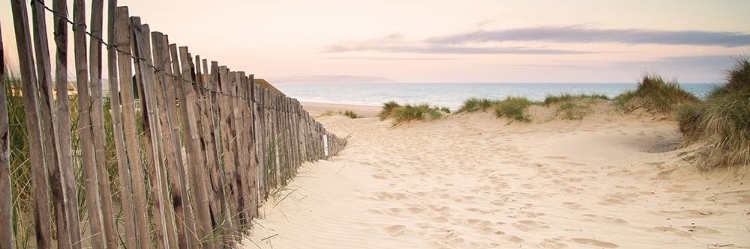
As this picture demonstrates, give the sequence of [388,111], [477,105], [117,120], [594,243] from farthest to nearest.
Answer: [388,111] → [477,105] → [594,243] → [117,120]

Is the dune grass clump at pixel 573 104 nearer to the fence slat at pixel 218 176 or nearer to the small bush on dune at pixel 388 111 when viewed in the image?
the small bush on dune at pixel 388 111

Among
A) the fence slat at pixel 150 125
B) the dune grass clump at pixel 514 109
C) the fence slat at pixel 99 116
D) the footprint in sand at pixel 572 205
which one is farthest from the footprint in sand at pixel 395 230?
the dune grass clump at pixel 514 109

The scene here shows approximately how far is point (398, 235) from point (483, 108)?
1118 cm

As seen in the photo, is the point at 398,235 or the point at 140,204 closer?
the point at 140,204

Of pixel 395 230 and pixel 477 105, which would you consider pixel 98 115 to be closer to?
pixel 395 230

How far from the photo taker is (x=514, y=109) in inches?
514

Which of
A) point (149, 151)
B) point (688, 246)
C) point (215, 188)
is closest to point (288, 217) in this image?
point (215, 188)

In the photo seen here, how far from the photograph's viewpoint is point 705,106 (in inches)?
281

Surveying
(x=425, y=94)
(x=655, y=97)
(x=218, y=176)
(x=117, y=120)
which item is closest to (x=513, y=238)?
(x=218, y=176)

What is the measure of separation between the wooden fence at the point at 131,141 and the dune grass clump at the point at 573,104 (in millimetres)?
9831

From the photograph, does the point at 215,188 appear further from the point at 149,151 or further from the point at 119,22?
the point at 119,22

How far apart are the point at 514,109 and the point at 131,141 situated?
11939 mm

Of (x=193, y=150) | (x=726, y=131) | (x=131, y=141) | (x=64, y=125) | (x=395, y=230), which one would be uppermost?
(x=64, y=125)

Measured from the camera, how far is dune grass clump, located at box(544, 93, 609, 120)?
12.1 m
